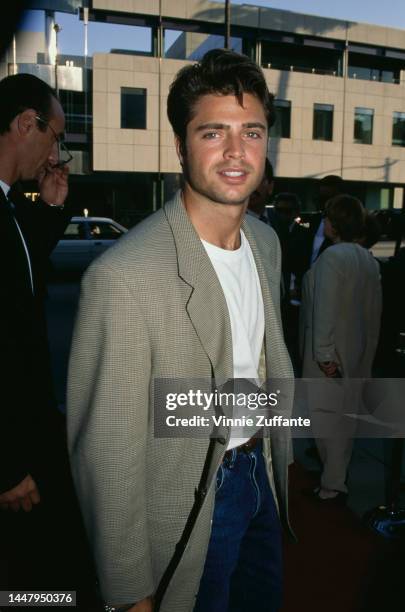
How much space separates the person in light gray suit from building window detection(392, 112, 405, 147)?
35.7 metres

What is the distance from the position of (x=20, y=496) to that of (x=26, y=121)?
1585mm

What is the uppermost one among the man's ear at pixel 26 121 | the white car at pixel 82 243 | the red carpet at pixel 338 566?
the man's ear at pixel 26 121

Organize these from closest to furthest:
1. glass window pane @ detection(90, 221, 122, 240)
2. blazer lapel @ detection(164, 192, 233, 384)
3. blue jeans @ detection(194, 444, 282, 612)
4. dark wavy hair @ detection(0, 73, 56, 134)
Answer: blazer lapel @ detection(164, 192, 233, 384) < blue jeans @ detection(194, 444, 282, 612) < dark wavy hair @ detection(0, 73, 56, 134) < glass window pane @ detection(90, 221, 122, 240)

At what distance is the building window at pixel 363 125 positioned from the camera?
34.8 metres

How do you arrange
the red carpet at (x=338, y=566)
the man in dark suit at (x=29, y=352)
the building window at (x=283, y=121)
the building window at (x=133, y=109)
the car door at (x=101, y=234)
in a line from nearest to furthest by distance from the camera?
the man in dark suit at (x=29, y=352) → the red carpet at (x=338, y=566) → the car door at (x=101, y=234) → the building window at (x=133, y=109) → the building window at (x=283, y=121)

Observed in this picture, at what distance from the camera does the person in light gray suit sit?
3.72 meters

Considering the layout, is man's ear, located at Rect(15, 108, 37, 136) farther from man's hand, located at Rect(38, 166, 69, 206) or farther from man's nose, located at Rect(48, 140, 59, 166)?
man's hand, located at Rect(38, 166, 69, 206)

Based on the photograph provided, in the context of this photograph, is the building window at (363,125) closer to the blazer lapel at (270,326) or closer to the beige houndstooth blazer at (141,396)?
the blazer lapel at (270,326)

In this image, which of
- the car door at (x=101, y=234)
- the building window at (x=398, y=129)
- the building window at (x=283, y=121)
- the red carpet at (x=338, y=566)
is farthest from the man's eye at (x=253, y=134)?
the building window at (x=398, y=129)

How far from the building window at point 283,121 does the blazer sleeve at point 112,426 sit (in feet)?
109

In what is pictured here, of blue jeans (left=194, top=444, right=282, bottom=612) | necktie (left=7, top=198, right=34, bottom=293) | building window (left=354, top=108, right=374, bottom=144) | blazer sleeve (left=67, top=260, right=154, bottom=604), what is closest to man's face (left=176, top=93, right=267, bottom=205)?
blazer sleeve (left=67, top=260, right=154, bottom=604)

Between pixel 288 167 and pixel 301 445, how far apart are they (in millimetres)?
30646

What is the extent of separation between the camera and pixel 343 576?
3094 millimetres

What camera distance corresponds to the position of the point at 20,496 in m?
1.93
